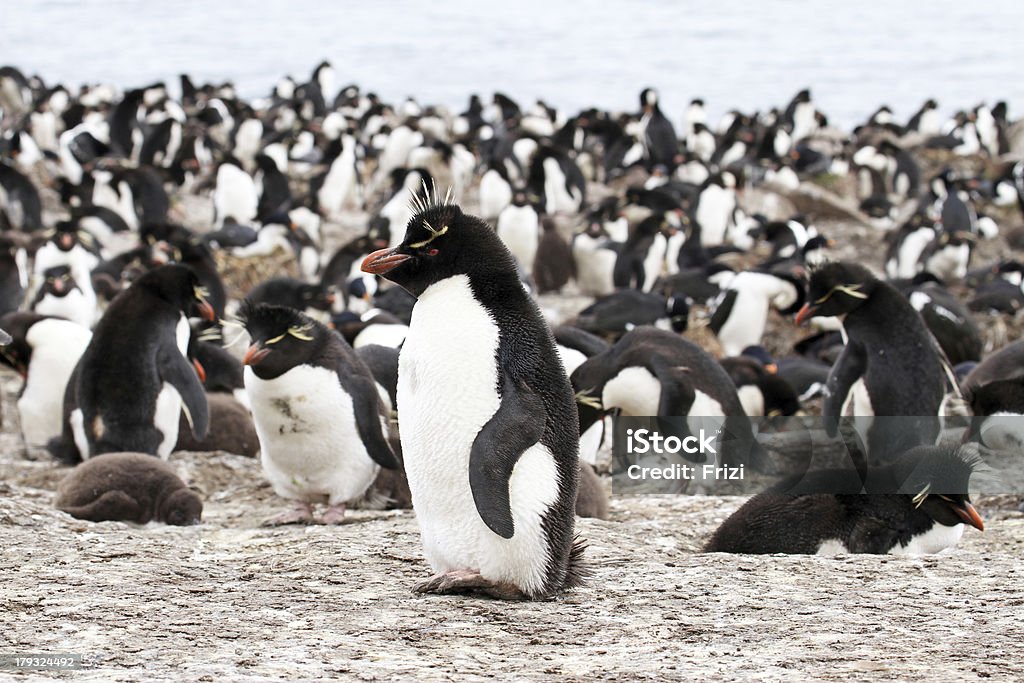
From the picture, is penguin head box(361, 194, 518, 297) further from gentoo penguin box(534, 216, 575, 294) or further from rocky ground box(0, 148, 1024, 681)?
gentoo penguin box(534, 216, 575, 294)

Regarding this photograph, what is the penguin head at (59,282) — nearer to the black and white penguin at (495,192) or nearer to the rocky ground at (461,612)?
the rocky ground at (461,612)

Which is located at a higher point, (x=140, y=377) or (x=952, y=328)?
(x=952, y=328)

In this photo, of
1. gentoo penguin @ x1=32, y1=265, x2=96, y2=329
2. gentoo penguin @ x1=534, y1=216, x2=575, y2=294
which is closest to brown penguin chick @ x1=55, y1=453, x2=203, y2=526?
gentoo penguin @ x1=32, y1=265, x2=96, y2=329

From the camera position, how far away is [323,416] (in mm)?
4887

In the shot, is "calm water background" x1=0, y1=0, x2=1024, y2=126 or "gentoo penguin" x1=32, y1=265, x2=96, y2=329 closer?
"gentoo penguin" x1=32, y1=265, x2=96, y2=329

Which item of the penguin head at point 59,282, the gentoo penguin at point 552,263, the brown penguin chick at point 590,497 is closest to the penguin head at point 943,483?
the brown penguin chick at point 590,497

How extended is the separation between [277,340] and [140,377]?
4.61ft

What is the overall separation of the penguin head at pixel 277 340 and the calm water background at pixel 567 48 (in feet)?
141

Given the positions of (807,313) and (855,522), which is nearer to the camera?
(855,522)

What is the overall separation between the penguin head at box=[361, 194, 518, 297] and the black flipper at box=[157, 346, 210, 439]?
9.30 feet

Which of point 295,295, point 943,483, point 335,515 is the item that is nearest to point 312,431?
point 335,515

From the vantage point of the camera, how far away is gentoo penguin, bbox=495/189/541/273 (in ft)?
47.0

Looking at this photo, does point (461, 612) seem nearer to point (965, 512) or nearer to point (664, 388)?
point (965, 512)

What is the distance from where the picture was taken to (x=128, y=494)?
193 inches
